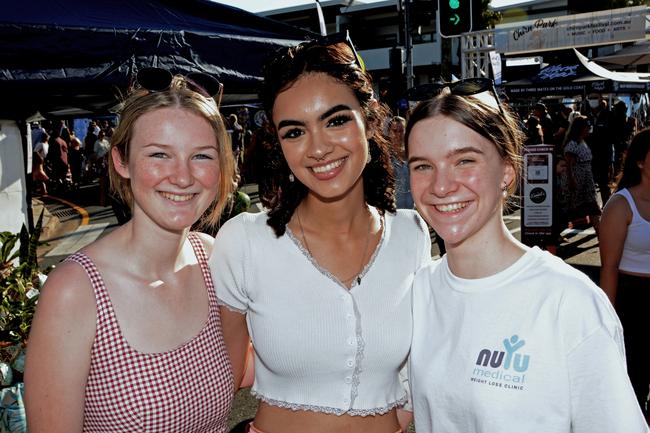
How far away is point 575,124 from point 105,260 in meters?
9.75

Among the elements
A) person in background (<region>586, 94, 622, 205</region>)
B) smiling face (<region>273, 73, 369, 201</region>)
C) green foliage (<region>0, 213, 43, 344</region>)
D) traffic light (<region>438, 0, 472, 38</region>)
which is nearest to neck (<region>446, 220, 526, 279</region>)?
smiling face (<region>273, 73, 369, 201</region>)

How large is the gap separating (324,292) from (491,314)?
0.71m

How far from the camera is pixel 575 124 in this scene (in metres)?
10.2

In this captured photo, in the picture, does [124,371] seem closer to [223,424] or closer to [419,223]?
[223,424]

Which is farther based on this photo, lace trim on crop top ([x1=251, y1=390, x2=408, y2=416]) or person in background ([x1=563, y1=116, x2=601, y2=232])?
person in background ([x1=563, y1=116, x2=601, y2=232])

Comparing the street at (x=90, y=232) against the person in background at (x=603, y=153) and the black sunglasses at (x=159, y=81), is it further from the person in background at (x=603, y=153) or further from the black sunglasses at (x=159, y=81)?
the black sunglasses at (x=159, y=81)

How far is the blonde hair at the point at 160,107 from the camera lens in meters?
2.07

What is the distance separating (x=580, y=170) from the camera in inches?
403

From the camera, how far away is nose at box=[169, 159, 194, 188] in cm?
202

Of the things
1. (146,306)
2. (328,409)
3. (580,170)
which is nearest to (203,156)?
(146,306)

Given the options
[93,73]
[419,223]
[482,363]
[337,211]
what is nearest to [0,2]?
[93,73]

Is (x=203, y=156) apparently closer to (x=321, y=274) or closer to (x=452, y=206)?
(x=321, y=274)

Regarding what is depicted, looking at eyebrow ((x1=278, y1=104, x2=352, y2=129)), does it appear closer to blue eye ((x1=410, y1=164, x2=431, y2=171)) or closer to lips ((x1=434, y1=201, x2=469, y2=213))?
blue eye ((x1=410, y1=164, x2=431, y2=171))

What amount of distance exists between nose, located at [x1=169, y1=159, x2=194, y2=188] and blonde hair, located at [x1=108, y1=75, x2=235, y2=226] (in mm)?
192
